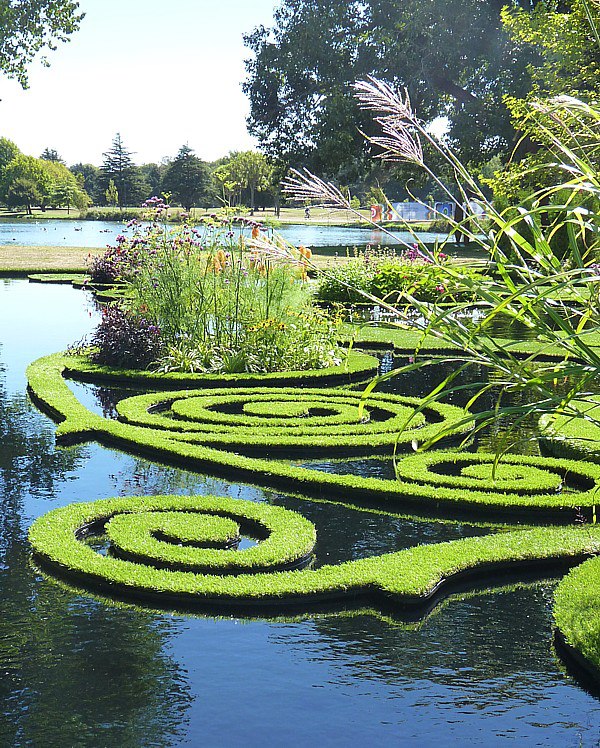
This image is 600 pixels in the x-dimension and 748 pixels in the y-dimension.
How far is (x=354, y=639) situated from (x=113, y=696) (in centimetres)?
107

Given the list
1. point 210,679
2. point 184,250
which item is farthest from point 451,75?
point 210,679

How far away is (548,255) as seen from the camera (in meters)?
3.28

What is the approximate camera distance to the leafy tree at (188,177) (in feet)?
270

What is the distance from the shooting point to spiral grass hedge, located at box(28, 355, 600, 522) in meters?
5.70

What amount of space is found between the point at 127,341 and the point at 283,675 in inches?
283

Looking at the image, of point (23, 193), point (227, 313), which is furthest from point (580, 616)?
point (23, 193)

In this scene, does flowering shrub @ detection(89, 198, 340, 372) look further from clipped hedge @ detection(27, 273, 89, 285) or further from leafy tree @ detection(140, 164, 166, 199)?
leafy tree @ detection(140, 164, 166, 199)

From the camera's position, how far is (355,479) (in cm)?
618

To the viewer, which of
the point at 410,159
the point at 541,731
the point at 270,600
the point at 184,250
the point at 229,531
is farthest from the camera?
the point at 184,250

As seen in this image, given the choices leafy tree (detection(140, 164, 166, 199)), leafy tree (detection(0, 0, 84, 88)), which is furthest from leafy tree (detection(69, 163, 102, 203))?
leafy tree (detection(0, 0, 84, 88))

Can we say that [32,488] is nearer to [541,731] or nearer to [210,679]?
[210,679]

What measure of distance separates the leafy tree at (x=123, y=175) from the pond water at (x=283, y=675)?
297 ft

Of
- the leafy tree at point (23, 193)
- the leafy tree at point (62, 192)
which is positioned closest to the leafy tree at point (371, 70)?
the leafy tree at point (62, 192)

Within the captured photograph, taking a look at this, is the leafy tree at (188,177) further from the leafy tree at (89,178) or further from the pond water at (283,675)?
the pond water at (283,675)
